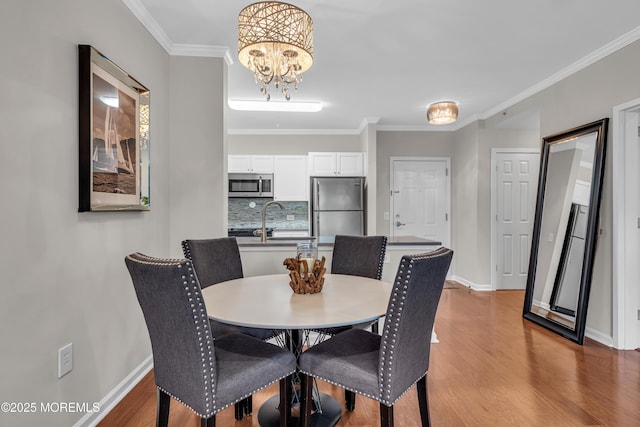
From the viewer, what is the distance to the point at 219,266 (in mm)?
2236

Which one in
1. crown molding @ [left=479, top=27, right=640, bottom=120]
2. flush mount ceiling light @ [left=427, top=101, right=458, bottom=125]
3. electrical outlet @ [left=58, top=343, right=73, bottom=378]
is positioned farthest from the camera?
flush mount ceiling light @ [left=427, top=101, right=458, bottom=125]

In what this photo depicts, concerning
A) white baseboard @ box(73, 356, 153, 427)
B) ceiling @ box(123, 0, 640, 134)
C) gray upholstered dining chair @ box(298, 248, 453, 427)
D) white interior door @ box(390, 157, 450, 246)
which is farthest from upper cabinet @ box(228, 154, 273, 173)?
gray upholstered dining chair @ box(298, 248, 453, 427)

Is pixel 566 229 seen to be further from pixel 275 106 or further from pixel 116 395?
pixel 116 395

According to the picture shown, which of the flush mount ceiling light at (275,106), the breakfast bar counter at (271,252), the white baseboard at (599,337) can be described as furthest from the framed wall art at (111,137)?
the white baseboard at (599,337)

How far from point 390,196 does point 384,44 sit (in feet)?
9.62

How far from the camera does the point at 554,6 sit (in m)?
2.25

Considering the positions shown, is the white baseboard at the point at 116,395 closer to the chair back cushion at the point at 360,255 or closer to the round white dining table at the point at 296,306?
the round white dining table at the point at 296,306

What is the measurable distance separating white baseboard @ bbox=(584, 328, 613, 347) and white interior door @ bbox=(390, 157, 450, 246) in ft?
8.21

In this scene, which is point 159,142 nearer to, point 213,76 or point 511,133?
point 213,76

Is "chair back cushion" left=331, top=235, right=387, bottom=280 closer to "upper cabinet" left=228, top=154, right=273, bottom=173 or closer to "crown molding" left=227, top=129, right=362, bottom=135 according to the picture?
"upper cabinet" left=228, top=154, right=273, bottom=173

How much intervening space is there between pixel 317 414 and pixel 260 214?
3870mm

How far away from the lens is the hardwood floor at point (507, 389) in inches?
72.9

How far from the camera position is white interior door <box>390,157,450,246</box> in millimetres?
5410

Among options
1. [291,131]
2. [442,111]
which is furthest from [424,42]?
[291,131]
